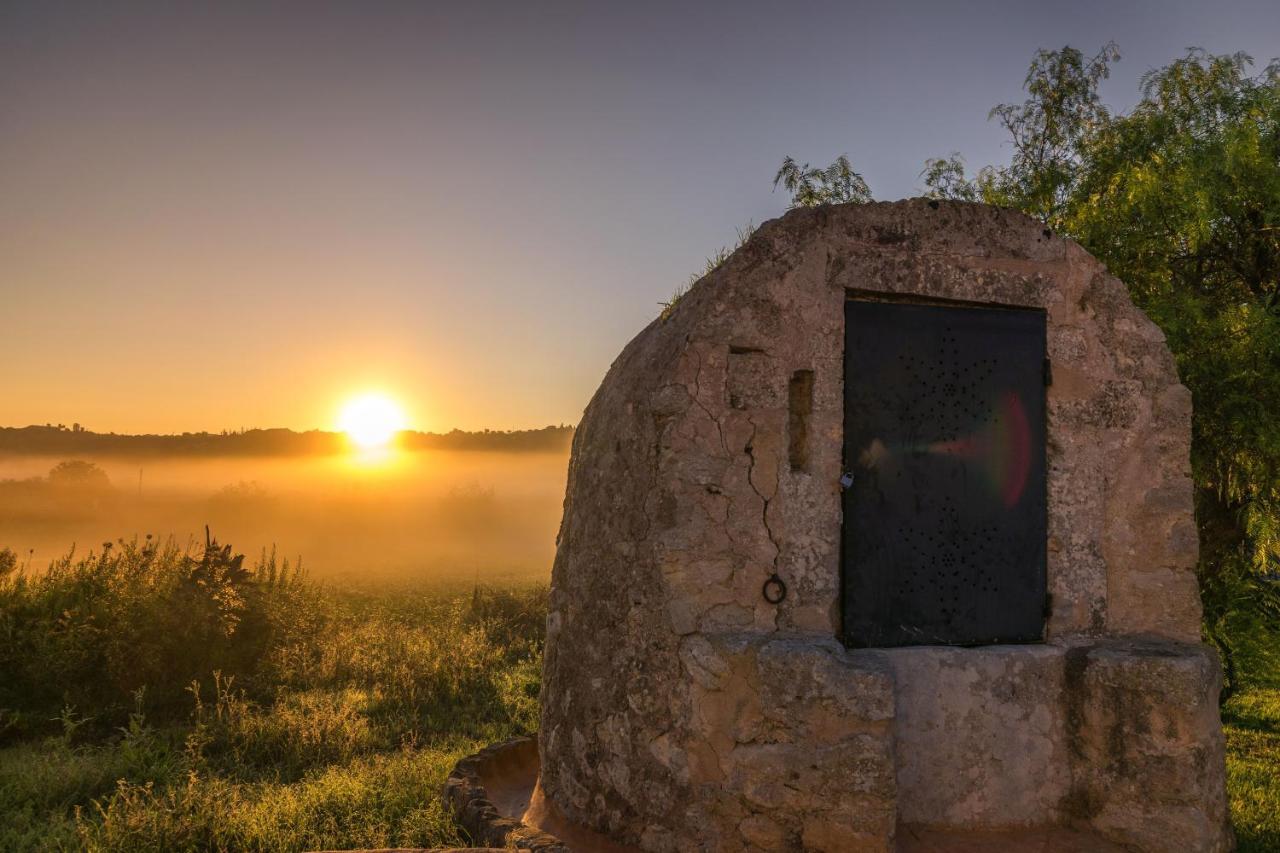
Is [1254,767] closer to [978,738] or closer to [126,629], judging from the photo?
[978,738]

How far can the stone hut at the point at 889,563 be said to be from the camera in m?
4.00

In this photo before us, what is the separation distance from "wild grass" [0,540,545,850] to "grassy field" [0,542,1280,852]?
2 centimetres

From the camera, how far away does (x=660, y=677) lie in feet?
13.6

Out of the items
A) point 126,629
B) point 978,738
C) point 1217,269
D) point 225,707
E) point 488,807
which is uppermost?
point 1217,269

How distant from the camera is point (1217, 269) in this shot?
304 inches

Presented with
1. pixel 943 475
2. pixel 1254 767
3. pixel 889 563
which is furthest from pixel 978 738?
pixel 1254 767

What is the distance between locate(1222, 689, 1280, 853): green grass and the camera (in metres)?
5.29

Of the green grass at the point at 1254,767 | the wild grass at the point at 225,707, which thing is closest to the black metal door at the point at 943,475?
the green grass at the point at 1254,767

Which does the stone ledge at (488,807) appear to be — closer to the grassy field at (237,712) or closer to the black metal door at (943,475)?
the grassy field at (237,712)

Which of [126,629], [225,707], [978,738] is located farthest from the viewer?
[126,629]

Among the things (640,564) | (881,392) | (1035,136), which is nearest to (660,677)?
(640,564)

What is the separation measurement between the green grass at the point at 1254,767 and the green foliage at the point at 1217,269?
18.1 inches

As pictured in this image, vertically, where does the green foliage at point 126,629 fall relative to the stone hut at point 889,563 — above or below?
below

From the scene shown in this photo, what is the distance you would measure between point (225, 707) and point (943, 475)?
7042 millimetres
